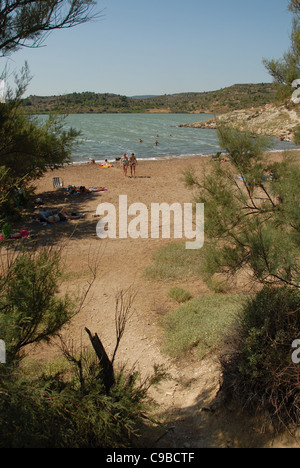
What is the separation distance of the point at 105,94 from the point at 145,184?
139375 millimetres

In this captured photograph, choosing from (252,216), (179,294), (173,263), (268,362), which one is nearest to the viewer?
(268,362)

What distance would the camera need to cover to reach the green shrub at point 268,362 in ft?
12.2

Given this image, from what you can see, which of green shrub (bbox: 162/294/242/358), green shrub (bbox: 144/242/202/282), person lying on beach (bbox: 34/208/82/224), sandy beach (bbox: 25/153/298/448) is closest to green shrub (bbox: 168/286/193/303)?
sandy beach (bbox: 25/153/298/448)

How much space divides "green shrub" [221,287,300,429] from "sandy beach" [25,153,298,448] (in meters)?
0.28

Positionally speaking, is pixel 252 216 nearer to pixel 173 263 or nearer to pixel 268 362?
pixel 268 362

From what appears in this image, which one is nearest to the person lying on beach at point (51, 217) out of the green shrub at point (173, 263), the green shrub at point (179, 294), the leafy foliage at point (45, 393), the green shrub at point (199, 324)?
the green shrub at point (173, 263)

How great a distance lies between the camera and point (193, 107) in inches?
4953

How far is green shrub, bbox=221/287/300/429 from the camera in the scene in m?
3.71

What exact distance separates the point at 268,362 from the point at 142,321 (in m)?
3.17

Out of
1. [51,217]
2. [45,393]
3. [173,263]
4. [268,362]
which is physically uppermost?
[51,217]

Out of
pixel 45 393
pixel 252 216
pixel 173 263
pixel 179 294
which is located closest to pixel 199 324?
pixel 179 294

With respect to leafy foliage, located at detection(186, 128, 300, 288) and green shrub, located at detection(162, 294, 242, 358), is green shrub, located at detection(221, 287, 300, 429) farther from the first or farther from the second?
green shrub, located at detection(162, 294, 242, 358)

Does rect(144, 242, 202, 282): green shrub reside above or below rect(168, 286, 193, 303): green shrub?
above

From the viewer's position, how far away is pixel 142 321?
667 cm
